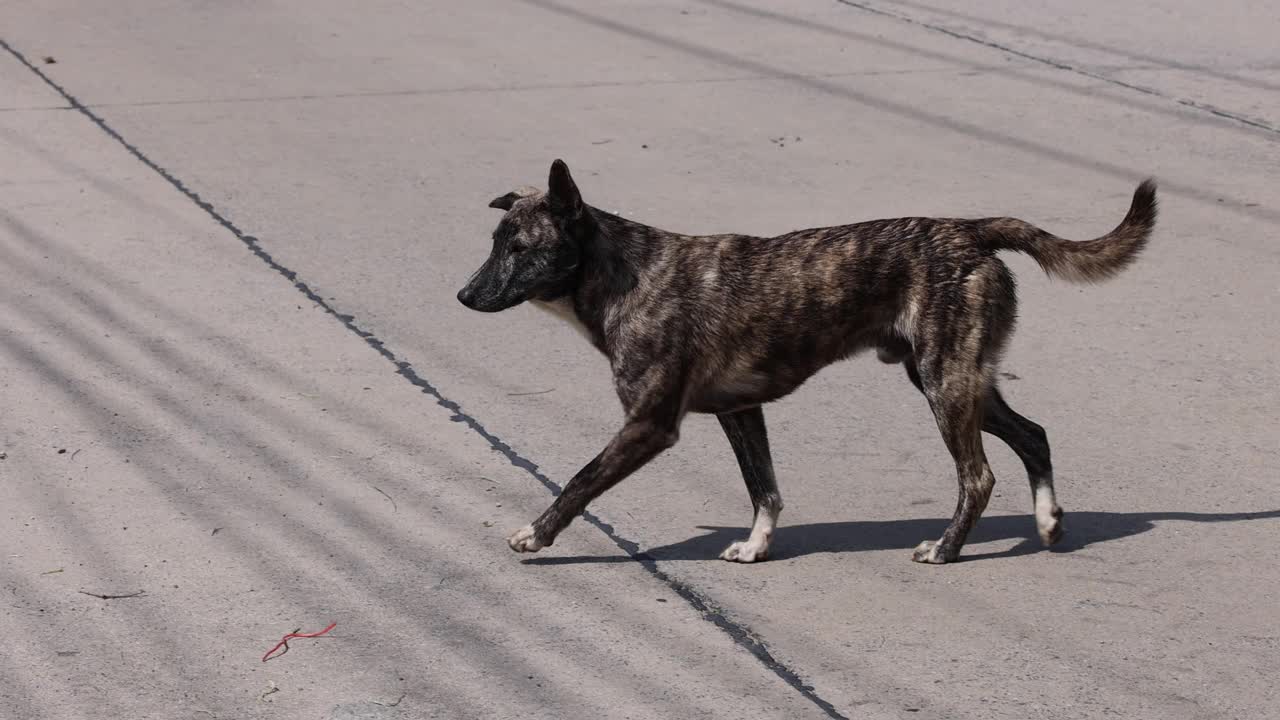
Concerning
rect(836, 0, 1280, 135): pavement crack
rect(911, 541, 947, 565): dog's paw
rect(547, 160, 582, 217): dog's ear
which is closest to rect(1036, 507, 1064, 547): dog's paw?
rect(911, 541, 947, 565): dog's paw

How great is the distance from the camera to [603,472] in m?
5.36

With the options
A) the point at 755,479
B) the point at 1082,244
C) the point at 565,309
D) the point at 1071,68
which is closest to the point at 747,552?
the point at 755,479

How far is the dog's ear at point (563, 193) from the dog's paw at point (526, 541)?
0.99m

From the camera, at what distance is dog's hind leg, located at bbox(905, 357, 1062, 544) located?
5.54m

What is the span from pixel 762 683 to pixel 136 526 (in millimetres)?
2212

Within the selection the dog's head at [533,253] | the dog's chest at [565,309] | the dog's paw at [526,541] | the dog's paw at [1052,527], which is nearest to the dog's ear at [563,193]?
the dog's head at [533,253]

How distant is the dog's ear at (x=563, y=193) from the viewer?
5246mm

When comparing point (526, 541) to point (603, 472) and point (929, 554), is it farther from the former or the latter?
point (929, 554)

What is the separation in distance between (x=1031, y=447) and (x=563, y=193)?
170 cm

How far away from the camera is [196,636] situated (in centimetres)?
496

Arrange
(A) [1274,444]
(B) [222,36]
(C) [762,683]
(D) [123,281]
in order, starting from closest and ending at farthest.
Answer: (C) [762,683] < (A) [1274,444] < (D) [123,281] < (B) [222,36]

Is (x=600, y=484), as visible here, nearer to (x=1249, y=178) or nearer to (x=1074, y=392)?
(x=1074, y=392)

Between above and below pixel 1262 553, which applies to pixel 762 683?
below

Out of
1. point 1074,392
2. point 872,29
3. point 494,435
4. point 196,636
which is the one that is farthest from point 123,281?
point 872,29
